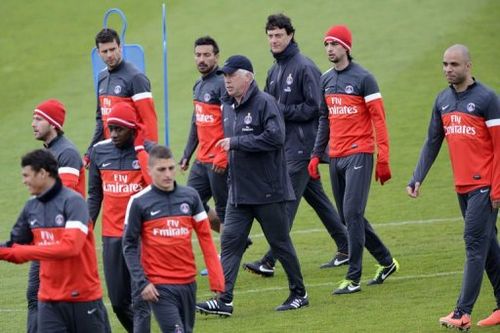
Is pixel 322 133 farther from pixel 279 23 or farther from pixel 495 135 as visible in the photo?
pixel 495 135

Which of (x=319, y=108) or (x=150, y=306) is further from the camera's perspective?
(x=319, y=108)

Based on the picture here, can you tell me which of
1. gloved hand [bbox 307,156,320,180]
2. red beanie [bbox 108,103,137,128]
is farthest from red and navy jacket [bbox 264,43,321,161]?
red beanie [bbox 108,103,137,128]

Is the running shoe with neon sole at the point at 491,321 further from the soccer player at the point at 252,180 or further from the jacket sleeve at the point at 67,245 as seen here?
the jacket sleeve at the point at 67,245

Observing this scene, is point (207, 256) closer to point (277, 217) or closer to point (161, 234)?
point (161, 234)

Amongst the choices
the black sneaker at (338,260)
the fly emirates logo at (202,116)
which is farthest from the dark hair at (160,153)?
the black sneaker at (338,260)

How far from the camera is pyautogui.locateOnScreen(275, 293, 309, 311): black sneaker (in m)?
13.1

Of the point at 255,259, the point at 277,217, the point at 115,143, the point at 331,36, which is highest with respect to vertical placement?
the point at 331,36

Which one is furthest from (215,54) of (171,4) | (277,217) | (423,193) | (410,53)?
(171,4)

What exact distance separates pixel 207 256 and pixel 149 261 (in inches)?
18.7

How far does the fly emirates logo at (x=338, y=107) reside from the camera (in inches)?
542

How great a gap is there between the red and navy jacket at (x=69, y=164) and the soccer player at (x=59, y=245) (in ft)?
4.02

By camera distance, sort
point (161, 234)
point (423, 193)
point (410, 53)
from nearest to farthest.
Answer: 1. point (161, 234)
2. point (423, 193)
3. point (410, 53)

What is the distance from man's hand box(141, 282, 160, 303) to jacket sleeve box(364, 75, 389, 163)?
4096mm

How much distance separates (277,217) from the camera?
42.3 feet
